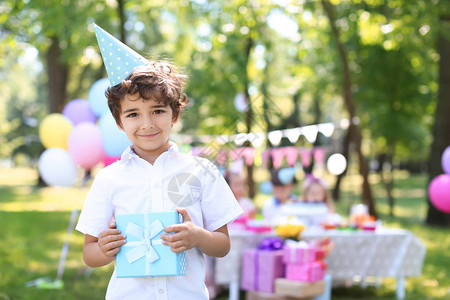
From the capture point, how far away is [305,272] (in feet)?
16.2

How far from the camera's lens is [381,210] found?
1697cm

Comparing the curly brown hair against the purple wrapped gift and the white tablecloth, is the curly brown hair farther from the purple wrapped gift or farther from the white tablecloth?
the white tablecloth

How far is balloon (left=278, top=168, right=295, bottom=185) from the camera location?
20.7 ft

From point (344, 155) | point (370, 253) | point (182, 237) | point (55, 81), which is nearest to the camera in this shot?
point (182, 237)

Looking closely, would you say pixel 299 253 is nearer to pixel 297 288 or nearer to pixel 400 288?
pixel 297 288

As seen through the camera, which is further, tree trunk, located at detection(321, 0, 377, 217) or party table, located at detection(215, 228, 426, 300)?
tree trunk, located at detection(321, 0, 377, 217)

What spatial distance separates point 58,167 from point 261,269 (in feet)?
7.07

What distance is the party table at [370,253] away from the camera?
5738 millimetres

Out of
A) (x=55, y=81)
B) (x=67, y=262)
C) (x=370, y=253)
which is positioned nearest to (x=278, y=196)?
(x=370, y=253)

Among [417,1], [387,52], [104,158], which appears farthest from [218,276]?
[387,52]

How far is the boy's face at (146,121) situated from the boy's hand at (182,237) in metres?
0.32

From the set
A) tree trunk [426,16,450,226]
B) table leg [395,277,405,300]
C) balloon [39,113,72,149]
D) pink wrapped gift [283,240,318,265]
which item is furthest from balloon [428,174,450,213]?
tree trunk [426,16,450,226]

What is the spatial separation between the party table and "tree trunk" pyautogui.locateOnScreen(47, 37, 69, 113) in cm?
1458

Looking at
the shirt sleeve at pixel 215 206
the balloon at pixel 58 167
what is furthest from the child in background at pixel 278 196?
the shirt sleeve at pixel 215 206
